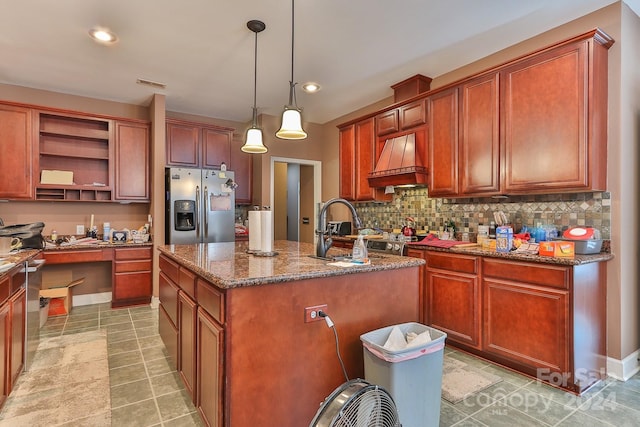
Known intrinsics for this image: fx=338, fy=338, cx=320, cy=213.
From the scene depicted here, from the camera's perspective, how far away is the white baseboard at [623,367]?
2.45m

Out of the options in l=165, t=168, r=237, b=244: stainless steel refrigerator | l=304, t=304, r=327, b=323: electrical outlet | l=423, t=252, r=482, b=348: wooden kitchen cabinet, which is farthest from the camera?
l=165, t=168, r=237, b=244: stainless steel refrigerator

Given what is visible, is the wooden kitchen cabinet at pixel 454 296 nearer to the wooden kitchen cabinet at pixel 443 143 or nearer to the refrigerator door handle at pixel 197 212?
the wooden kitchen cabinet at pixel 443 143

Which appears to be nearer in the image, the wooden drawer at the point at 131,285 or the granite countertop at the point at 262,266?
the granite countertop at the point at 262,266

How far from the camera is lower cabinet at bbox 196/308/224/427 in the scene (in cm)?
150

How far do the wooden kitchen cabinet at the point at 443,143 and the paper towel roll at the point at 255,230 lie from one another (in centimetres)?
209

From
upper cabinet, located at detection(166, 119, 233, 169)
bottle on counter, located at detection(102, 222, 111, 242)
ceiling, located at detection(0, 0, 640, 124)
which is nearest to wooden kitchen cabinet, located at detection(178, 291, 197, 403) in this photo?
ceiling, located at detection(0, 0, 640, 124)

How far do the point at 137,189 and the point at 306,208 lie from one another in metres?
2.81

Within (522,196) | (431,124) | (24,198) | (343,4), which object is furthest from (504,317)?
(24,198)

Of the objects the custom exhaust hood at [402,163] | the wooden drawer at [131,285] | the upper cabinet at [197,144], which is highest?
the upper cabinet at [197,144]

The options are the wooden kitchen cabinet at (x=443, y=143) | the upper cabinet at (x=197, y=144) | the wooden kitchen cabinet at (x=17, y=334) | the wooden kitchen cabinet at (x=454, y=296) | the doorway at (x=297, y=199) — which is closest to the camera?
the wooden kitchen cabinet at (x=17, y=334)

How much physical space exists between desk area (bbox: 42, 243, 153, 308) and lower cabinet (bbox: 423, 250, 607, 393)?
3.66 m

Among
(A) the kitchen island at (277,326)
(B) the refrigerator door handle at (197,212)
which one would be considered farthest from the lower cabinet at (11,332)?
(B) the refrigerator door handle at (197,212)

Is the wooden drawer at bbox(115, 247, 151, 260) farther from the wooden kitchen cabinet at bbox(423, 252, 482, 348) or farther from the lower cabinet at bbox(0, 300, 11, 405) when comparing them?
the wooden kitchen cabinet at bbox(423, 252, 482, 348)

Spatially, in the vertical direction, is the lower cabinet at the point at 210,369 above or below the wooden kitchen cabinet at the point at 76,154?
below
